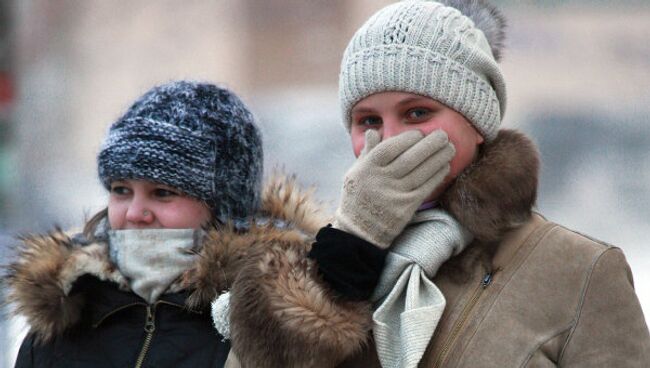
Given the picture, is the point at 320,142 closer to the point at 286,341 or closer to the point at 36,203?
the point at 36,203

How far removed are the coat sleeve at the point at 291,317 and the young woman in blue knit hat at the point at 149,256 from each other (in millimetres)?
229

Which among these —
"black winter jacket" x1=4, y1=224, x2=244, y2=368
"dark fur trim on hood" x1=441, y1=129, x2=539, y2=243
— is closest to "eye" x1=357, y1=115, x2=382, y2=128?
"dark fur trim on hood" x1=441, y1=129, x2=539, y2=243

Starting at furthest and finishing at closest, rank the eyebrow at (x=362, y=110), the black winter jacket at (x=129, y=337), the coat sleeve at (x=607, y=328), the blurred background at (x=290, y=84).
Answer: the blurred background at (x=290, y=84) < the black winter jacket at (x=129, y=337) < the eyebrow at (x=362, y=110) < the coat sleeve at (x=607, y=328)

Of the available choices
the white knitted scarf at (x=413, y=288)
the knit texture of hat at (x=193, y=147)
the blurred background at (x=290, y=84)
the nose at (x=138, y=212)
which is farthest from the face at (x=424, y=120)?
the blurred background at (x=290, y=84)

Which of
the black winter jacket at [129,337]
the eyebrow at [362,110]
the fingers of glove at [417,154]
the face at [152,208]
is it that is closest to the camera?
the fingers of glove at [417,154]

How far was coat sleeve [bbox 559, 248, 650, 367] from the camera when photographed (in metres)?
1.90

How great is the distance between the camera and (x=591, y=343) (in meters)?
1.92

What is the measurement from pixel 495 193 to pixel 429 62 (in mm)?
305

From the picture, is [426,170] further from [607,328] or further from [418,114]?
[607,328]

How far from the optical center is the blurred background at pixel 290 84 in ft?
16.7

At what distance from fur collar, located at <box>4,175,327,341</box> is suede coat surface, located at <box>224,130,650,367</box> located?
20cm

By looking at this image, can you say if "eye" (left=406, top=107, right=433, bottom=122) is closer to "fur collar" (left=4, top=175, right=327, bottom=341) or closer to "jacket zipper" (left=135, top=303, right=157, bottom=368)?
"fur collar" (left=4, top=175, right=327, bottom=341)

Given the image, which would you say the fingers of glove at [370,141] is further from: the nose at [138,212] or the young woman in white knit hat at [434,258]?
the nose at [138,212]

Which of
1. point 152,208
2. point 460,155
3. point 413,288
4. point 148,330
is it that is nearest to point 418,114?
point 460,155
